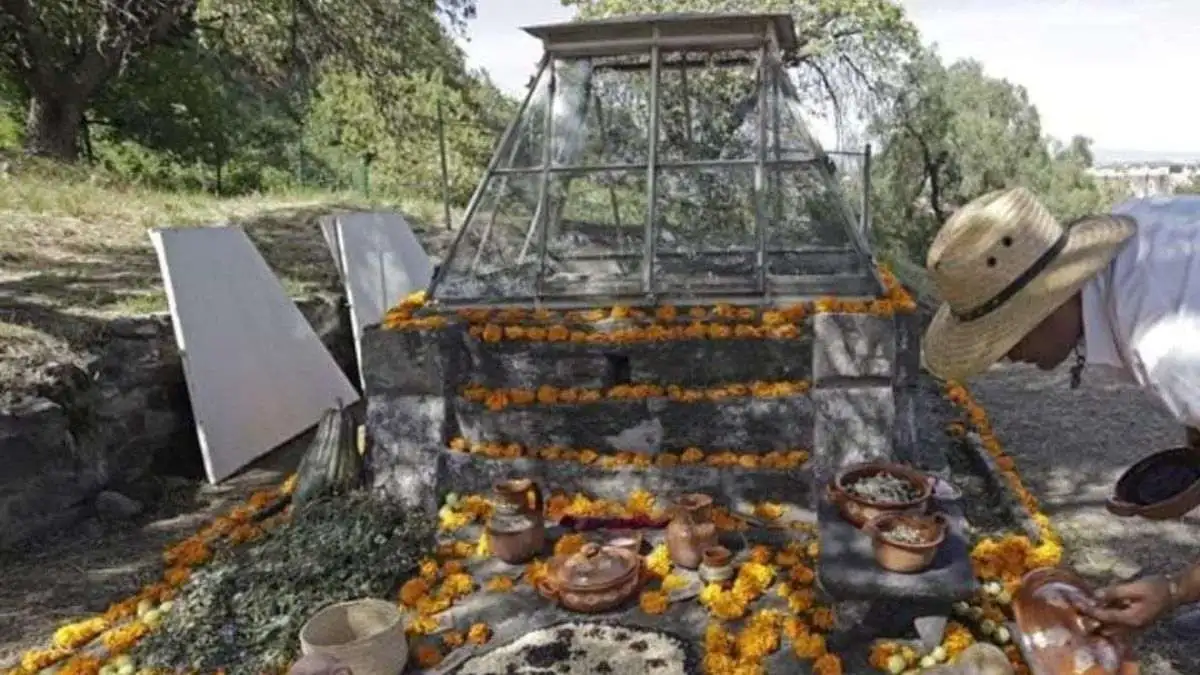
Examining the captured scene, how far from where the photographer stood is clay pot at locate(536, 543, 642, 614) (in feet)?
12.5

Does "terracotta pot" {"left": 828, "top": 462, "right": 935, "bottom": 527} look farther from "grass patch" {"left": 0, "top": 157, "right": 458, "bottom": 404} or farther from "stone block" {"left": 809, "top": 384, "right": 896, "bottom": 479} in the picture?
"grass patch" {"left": 0, "top": 157, "right": 458, "bottom": 404}

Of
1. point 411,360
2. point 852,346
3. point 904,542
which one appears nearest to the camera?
point 904,542

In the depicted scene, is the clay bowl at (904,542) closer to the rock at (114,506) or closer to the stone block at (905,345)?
the stone block at (905,345)

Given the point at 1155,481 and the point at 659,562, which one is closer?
the point at 1155,481

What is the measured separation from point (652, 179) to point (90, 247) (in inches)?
227

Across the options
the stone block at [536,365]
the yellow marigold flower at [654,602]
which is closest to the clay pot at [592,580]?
the yellow marigold flower at [654,602]

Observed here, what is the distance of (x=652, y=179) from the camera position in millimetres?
5715

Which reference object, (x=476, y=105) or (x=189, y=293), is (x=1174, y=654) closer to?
(x=189, y=293)

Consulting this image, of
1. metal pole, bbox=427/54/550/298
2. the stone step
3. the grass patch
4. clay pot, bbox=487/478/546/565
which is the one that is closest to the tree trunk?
the grass patch

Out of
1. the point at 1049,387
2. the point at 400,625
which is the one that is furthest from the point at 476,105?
the point at 400,625

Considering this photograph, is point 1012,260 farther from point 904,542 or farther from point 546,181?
point 546,181

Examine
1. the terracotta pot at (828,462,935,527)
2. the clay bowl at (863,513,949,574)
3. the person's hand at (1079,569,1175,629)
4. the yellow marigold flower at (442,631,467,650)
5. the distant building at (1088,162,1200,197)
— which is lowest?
the yellow marigold flower at (442,631,467,650)

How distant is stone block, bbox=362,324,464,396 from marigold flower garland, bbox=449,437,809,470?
39 centimetres

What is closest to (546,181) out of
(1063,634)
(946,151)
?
(1063,634)
